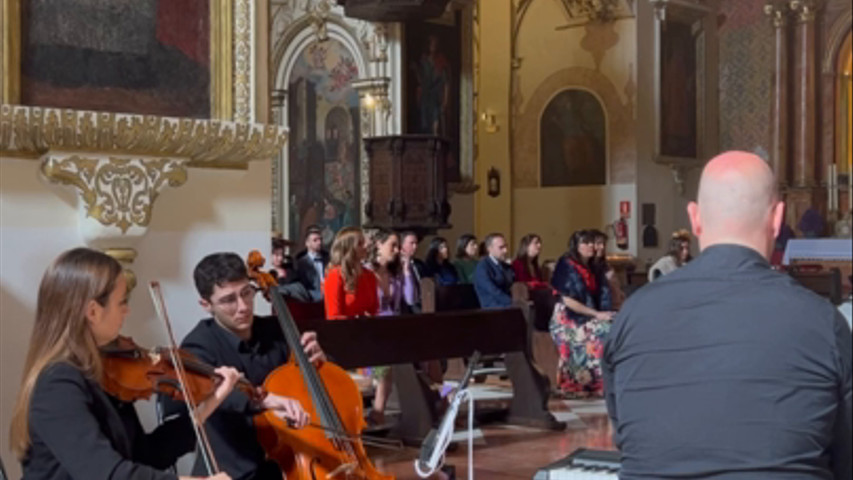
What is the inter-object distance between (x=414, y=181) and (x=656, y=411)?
12445 millimetres

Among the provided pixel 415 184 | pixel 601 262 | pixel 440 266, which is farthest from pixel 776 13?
pixel 601 262

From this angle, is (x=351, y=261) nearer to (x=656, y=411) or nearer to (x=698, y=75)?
(x=656, y=411)

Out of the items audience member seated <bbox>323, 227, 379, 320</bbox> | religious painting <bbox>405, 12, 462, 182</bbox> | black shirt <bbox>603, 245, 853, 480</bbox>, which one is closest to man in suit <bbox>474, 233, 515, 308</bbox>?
audience member seated <bbox>323, 227, 379, 320</bbox>

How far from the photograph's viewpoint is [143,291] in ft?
14.8

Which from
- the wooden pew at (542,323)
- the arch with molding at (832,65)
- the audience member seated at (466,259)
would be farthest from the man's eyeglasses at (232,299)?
the arch with molding at (832,65)

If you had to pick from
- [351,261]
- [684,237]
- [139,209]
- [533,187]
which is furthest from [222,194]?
[533,187]

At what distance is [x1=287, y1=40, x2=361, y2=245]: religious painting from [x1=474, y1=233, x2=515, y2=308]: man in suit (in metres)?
5.69

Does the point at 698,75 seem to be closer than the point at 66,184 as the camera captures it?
No

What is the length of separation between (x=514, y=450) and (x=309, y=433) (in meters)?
3.39

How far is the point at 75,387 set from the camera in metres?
2.88

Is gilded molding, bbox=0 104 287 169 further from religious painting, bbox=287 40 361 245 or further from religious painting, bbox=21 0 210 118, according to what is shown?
religious painting, bbox=287 40 361 245

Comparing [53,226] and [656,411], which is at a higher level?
[53,226]

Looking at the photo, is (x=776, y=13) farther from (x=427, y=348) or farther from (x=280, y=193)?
(x=427, y=348)

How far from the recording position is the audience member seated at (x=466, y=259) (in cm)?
1266
